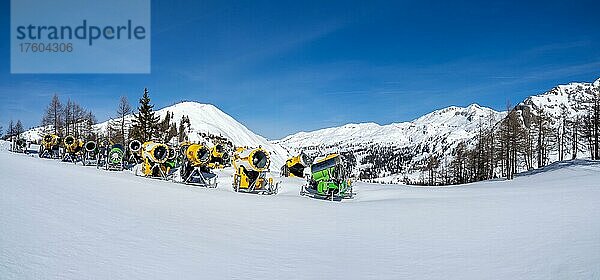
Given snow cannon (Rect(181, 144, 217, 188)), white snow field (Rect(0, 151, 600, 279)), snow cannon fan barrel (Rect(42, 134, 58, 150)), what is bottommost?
white snow field (Rect(0, 151, 600, 279))

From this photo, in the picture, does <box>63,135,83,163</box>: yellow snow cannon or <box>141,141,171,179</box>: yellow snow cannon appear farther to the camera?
<box>63,135,83,163</box>: yellow snow cannon

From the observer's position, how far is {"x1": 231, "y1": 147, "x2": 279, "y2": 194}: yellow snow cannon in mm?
20219

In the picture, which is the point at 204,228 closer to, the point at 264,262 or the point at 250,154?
the point at 264,262

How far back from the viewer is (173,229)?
7801 mm

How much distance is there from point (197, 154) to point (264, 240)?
53.0ft

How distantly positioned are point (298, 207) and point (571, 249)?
8.33 m

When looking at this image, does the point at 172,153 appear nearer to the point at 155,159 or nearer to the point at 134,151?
the point at 155,159

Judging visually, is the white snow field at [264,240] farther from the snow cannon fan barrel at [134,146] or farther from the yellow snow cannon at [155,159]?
the snow cannon fan barrel at [134,146]

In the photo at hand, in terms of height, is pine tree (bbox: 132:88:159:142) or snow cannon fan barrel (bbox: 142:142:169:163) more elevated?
pine tree (bbox: 132:88:159:142)

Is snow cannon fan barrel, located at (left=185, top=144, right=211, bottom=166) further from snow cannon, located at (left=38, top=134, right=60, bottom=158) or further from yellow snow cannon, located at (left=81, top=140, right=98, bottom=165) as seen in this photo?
snow cannon, located at (left=38, top=134, right=60, bottom=158)

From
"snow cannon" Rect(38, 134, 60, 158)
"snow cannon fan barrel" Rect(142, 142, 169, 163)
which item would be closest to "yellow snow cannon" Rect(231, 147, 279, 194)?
"snow cannon fan barrel" Rect(142, 142, 169, 163)

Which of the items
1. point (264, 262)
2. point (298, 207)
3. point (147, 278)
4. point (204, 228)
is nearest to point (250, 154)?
point (298, 207)

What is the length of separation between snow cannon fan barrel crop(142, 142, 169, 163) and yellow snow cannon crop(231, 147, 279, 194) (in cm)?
696

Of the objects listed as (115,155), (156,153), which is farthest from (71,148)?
(156,153)
